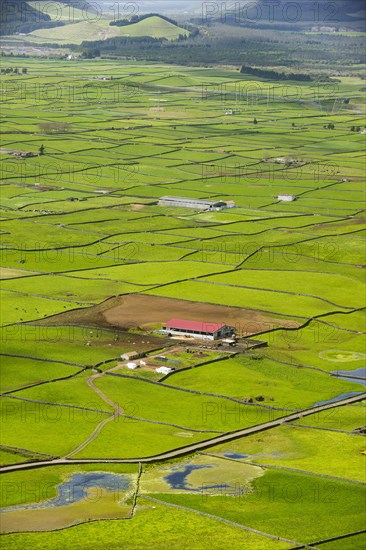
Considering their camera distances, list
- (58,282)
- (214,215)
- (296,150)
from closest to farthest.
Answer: (58,282), (214,215), (296,150)

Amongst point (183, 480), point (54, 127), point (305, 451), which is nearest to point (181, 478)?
point (183, 480)

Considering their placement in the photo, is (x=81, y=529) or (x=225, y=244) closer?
(x=81, y=529)

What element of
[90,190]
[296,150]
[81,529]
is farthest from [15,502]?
[296,150]

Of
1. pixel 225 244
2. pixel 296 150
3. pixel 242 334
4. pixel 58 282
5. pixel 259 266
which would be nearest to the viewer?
pixel 242 334

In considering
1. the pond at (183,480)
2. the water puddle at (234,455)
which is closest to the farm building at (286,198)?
the water puddle at (234,455)

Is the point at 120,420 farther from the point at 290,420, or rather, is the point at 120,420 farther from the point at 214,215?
the point at 214,215

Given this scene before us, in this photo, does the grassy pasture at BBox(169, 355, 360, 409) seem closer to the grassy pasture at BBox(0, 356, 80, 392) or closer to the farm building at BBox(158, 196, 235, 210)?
the grassy pasture at BBox(0, 356, 80, 392)

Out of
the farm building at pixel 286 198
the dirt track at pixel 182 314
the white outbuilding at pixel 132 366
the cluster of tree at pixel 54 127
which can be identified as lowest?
the white outbuilding at pixel 132 366

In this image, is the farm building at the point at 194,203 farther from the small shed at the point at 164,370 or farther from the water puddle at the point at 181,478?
the water puddle at the point at 181,478
